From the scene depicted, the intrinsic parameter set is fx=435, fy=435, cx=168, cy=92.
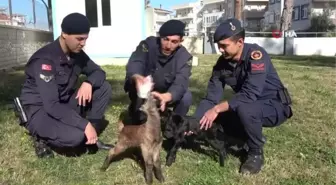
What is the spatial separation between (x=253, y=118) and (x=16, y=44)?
10.6m

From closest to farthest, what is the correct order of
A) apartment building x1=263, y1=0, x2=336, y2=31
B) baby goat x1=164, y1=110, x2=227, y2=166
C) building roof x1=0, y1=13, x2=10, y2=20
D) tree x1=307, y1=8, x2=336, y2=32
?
baby goat x1=164, y1=110, x2=227, y2=166, building roof x1=0, y1=13, x2=10, y2=20, tree x1=307, y1=8, x2=336, y2=32, apartment building x1=263, y1=0, x2=336, y2=31

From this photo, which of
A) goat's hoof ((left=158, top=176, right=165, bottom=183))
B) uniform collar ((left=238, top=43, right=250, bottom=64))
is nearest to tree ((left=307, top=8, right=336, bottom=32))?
uniform collar ((left=238, top=43, right=250, bottom=64))

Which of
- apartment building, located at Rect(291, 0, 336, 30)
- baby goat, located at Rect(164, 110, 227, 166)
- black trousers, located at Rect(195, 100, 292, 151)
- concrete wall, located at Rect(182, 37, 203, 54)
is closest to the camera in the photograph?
black trousers, located at Rect(195, 100, 292, 151)

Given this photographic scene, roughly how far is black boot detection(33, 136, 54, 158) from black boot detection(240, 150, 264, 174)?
1.73m

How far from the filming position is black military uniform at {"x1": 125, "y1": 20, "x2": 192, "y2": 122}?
4059mm

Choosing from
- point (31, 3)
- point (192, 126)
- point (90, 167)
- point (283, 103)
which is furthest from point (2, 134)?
point (31, 3)

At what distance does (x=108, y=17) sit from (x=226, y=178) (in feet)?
33.9

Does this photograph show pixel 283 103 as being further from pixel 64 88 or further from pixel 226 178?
pixel 64 88

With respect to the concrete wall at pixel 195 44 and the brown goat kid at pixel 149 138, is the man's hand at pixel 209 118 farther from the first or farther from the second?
the concrete wall at pixel 195 44

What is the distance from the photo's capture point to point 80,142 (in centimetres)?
381

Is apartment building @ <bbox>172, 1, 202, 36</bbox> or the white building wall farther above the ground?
apartment building @ <bbox>172, 1, 202, 36</bbox>

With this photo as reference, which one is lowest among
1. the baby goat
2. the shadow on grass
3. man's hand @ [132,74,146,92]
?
the shadow on grass

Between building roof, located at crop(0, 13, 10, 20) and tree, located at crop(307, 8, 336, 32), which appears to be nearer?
building roof, located at crop(0, 13, 10, 20)

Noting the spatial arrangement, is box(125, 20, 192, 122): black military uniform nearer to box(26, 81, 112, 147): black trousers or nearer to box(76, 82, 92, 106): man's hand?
box(76, 82, 92, 106): man's hand
